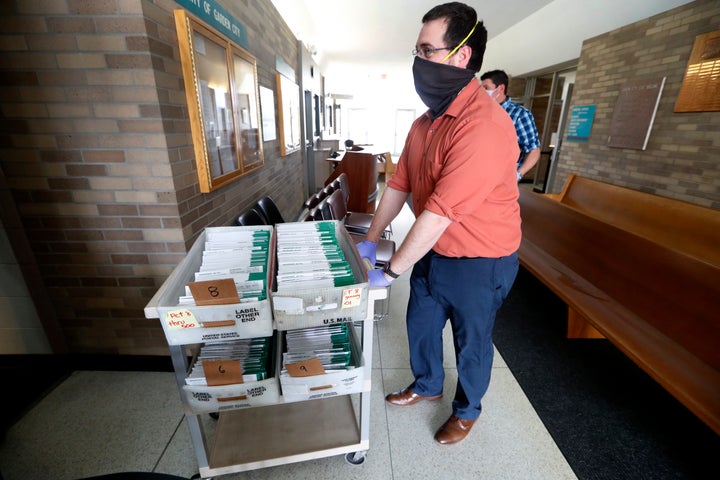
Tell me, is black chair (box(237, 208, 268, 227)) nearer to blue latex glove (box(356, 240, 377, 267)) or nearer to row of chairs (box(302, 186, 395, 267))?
row of chairs (box(302, 186, 395, 267))

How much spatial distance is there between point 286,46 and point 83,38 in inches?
125

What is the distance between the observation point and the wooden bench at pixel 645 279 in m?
1.36

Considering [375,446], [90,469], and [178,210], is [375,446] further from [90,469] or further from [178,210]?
[178,210]

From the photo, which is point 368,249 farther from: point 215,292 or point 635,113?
point 635,113

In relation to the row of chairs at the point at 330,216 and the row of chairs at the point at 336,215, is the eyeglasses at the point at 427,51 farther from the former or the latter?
the row of chairs at the point at 336,215

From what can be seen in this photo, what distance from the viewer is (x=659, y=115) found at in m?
3.34

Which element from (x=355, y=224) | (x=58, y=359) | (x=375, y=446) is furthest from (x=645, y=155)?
(x=58, y=359)

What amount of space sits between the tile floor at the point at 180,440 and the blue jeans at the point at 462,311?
195 millimetres

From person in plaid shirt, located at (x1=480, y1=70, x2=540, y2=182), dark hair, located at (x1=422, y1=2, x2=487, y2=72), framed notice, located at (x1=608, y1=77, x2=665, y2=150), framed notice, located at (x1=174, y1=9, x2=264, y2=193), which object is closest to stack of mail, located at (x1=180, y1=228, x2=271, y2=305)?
framed notice, located at (x1=174, y1=9, x2=264, y2=193)

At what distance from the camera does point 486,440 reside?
150 centimetres

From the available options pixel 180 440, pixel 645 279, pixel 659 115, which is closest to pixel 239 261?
pixel 180 440

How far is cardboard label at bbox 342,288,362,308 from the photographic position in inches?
37.1

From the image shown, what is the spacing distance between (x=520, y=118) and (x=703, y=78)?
1761 millimetres

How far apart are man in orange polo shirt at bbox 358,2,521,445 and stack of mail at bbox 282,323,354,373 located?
11.0 inches
